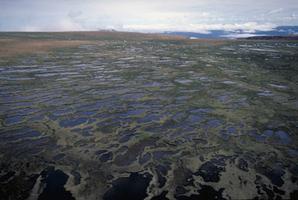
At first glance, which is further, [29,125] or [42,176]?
[29,125]

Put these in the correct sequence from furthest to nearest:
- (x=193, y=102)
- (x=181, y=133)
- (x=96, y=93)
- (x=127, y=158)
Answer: (x=96, y=93) → (x=193, y=102) → (x=181, y=133) → (x=127, y=158)

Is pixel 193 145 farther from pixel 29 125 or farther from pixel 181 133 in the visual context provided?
pixel 29 125

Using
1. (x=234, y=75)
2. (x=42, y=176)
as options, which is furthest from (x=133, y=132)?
(x=234, y=75)

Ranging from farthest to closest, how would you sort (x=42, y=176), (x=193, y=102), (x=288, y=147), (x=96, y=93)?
(x=96, y=93) < (x=193, y=102) < (x=288, y=147) < (x=42, y=176)

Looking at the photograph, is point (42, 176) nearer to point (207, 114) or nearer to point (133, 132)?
point (133, 132)

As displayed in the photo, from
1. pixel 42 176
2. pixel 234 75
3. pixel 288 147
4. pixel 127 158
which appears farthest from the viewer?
pixel 234 75

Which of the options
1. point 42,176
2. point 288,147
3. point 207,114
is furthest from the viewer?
point 207,114

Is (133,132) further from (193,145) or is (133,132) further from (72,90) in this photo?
(72,90)

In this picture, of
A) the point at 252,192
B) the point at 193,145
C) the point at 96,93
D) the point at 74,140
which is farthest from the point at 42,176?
the point at 96,93

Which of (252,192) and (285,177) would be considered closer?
(252,192)
